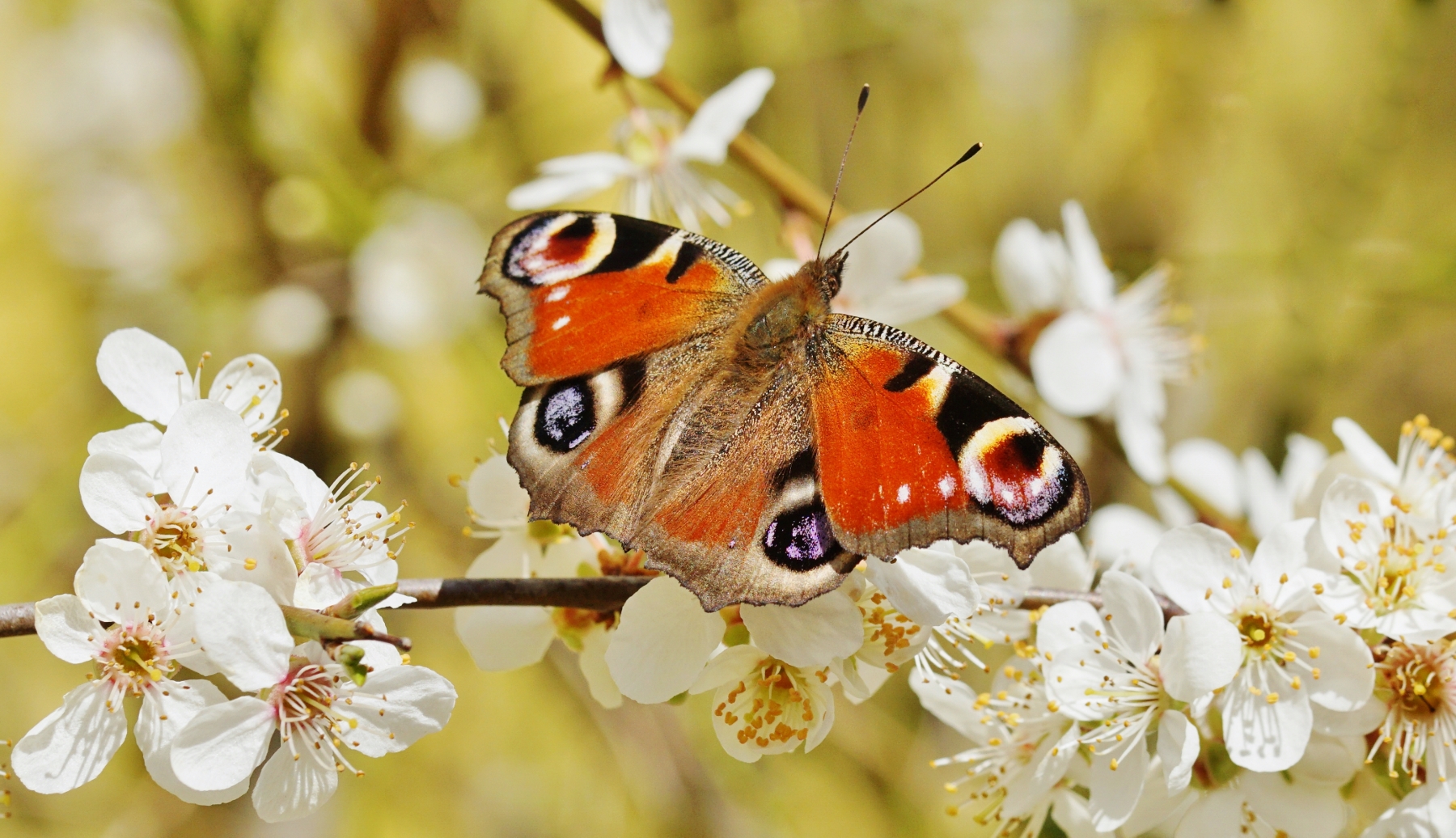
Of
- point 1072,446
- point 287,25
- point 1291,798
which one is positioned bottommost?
point 1072,446

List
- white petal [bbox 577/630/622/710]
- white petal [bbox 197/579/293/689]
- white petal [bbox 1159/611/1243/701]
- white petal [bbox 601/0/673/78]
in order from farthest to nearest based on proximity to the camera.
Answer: white petal [bbox 601/0/673/78] → white petal [bbox 577/630/622/710] → white petal [bbox 1159/611/1243/701] → white petal [bbox 197/579/293/689]

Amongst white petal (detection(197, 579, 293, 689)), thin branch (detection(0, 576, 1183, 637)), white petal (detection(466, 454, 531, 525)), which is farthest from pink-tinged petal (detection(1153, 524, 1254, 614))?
white petal (detection(197, 579, 293, 689))

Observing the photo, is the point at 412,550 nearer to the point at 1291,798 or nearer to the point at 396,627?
the point at 396,627

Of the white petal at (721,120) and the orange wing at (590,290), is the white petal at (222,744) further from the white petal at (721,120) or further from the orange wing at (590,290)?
the white petal at (721,120)

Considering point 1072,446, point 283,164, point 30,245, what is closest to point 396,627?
point 283,164

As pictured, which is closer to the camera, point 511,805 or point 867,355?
point 867,355

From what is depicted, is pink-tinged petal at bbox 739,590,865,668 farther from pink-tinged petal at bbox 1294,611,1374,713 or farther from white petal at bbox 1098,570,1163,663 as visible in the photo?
pink-tinged petal at bbox 1294,611,1374,713

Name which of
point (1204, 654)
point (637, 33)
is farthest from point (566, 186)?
point (1204, 654)
